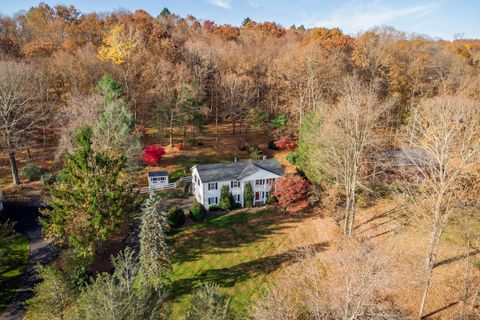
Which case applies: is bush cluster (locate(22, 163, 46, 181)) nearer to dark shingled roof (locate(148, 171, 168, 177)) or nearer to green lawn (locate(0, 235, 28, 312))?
green lawn (locate(0, 235, 28, 312))

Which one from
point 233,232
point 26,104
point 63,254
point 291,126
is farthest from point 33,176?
point 291,126

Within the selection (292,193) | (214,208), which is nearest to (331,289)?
(292,193)

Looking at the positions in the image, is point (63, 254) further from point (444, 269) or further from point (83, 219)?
point (444, 269)

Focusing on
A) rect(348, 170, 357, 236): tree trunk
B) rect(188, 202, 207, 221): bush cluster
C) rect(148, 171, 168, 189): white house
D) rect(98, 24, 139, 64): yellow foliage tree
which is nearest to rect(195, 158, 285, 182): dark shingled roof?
rect(188, 202, 207, 221): bush cluster

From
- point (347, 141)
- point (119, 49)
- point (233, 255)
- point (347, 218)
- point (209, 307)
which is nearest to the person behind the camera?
point (209, 307)

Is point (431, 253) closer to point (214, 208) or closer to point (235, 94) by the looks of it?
point (214, 208)

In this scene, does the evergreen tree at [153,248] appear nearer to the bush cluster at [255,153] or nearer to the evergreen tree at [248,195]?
the evergreen tree at [248,195]
